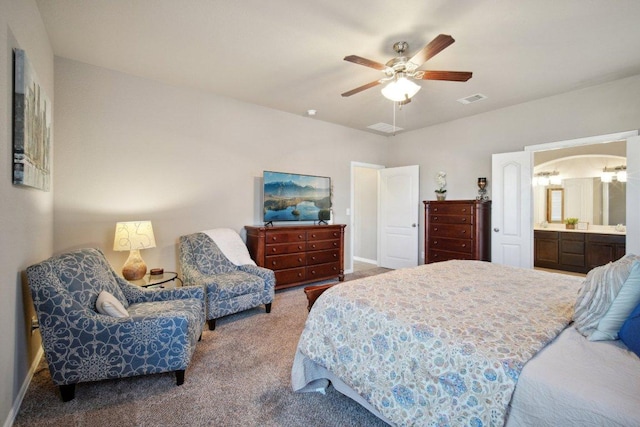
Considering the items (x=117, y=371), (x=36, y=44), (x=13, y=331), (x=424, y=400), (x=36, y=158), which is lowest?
(x=117, y=371)

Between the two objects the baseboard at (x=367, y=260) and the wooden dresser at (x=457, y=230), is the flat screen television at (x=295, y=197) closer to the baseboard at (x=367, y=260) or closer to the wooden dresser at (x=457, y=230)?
the wooden dresser at (x=457, y=230)

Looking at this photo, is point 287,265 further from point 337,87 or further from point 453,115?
point 453,115

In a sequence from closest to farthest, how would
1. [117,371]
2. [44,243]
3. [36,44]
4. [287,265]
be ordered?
1. [117,371]
2. [36,44]
3. [44,243]
4. [287,265]

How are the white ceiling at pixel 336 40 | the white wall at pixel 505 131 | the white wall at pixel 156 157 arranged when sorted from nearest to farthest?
the white ceiling at pixel 336 40
the white wall at pixel 156 157
the white wall at pixel 505 131

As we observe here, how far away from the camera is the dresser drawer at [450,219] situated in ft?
14.4

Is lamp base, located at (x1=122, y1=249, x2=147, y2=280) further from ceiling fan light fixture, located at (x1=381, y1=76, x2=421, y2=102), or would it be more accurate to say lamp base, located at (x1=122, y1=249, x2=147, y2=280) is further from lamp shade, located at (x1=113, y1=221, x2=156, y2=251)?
ceiling fan light fixture, located at (x1=381, y1=76, x2=421, y2=102)

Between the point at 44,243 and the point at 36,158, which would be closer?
the point at 36,158

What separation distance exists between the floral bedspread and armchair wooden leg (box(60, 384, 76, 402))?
1.49 metres

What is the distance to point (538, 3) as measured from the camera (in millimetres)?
2137

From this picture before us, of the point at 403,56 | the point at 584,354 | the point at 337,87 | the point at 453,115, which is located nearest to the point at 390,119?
the point at 453,115

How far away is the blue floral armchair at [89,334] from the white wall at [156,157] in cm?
125

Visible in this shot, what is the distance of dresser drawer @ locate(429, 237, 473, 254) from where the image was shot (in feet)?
14.4

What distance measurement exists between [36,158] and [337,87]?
3.01 metres

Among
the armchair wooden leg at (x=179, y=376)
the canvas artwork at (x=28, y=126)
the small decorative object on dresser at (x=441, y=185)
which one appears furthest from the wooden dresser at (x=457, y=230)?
the canvas artwork at (x=28, y=126)
